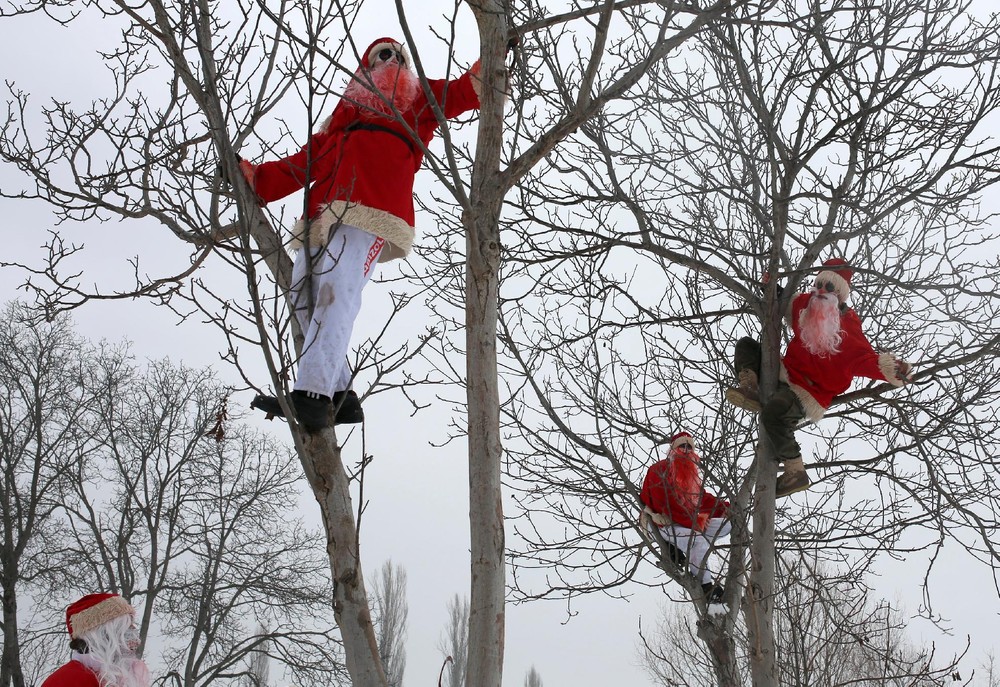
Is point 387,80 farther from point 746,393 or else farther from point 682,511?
point 682,511

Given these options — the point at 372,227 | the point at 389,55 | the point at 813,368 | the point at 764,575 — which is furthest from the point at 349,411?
the point at 813,368

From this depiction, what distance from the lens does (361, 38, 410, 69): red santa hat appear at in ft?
13.5

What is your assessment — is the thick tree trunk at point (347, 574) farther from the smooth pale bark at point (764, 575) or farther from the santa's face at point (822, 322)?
the santa's face at point (822, 322)

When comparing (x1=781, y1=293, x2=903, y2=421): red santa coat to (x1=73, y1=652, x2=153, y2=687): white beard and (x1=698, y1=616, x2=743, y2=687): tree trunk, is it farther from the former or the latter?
(x1=73, y1=652, x2=153, y2=687): white beard

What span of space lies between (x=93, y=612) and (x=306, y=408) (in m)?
2.90

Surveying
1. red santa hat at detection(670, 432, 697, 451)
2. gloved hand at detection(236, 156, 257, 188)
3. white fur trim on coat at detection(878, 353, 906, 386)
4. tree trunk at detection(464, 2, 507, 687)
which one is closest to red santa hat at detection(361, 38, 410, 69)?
tree trunk at detection(464, 2, 507, 687)

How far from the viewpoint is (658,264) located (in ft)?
19.1

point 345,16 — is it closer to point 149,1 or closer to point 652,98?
point 149,1

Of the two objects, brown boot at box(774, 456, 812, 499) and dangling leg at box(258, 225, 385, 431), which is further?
brown boot at box(774, 456, 812, 499)

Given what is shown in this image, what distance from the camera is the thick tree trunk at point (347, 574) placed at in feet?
7.59

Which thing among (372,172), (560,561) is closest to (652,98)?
(372,172)

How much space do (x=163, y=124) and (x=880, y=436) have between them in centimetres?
458

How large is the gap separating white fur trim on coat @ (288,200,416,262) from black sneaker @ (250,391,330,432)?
0.66 m

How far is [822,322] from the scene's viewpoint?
445 cm
